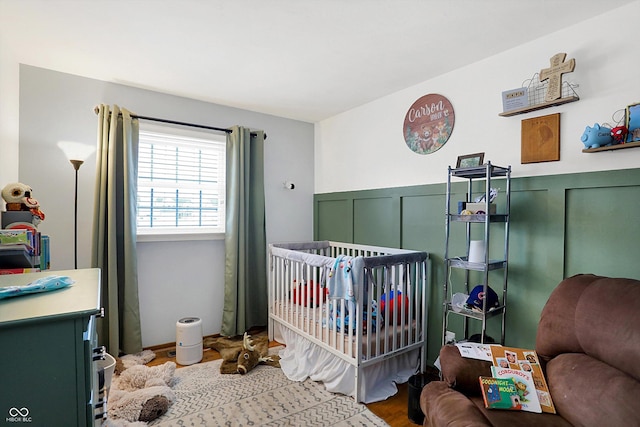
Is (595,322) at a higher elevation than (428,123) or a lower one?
lower

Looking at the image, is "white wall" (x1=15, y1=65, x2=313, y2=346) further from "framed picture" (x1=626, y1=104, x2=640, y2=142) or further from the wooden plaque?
"framed picture" (x1=626, y1=104, x2=640, y2=142)

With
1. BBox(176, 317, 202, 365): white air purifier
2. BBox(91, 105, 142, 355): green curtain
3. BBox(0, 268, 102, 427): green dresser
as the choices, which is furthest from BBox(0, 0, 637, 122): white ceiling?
BBox(176, 317, 202, 365): white air purifier

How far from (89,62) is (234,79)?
3.35ft

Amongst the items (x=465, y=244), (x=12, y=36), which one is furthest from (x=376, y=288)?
(x=12, y=36)

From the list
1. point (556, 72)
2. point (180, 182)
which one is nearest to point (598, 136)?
point (556, 72)

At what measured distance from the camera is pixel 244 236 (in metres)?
3.17

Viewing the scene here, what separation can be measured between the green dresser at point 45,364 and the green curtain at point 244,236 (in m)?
2.15

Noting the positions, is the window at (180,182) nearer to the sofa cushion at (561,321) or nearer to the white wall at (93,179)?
the white wall at (93,179)

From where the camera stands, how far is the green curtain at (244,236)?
313cm

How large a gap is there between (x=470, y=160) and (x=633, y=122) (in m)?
0.85

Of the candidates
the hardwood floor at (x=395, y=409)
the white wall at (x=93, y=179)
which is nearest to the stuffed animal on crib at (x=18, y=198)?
the white wall at (x=93, y=179)

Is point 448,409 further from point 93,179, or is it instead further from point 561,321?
point 93,179

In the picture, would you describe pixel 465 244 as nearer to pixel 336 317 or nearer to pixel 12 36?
pixel 336 317

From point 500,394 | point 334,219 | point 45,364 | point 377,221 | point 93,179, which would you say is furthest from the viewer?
point 334,219
